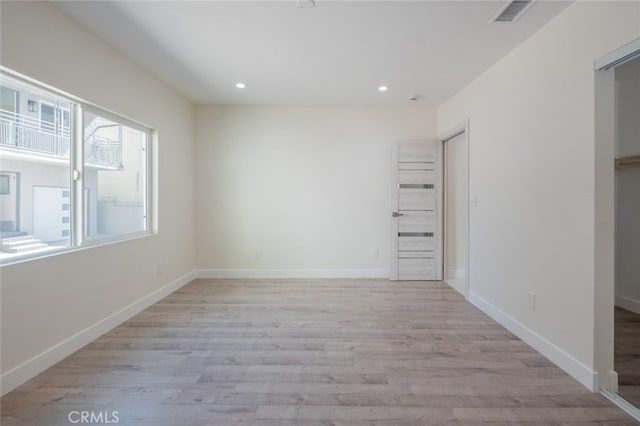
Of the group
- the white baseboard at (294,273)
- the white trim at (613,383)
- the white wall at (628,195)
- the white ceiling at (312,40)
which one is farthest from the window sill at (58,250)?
the white wall at (628,195)

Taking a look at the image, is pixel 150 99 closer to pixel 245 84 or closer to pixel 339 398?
pixel 245 84

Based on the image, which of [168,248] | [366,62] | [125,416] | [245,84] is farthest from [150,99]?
[125,416]

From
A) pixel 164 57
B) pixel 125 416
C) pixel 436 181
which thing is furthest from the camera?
pixel 436 181

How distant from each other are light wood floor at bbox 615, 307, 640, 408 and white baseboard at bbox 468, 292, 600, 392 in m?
0.19

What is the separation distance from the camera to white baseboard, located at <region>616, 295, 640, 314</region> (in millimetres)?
3150

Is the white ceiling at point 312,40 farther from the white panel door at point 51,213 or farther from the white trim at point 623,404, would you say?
the white trim at point 623,404

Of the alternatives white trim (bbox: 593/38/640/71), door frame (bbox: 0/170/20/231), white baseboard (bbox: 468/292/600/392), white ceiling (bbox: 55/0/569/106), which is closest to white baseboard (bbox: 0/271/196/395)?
door frame (bbox: 0/170/20/231)

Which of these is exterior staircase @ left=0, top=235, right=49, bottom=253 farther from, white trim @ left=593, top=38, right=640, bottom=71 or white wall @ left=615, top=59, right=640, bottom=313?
white wall @ left=615, top=59, right=640, bottom=313

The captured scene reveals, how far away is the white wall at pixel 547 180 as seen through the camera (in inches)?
76.8

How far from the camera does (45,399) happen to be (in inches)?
71.6

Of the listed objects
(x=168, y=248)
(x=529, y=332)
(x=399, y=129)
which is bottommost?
(x=529, y=332)

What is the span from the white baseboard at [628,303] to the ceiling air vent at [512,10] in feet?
10.5

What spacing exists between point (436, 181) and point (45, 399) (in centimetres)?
460

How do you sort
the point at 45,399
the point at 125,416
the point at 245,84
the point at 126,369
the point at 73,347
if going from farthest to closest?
the point at 245,84
the point at 73,347
the point at 126,369
the point at 45,399
the point at 125,416
